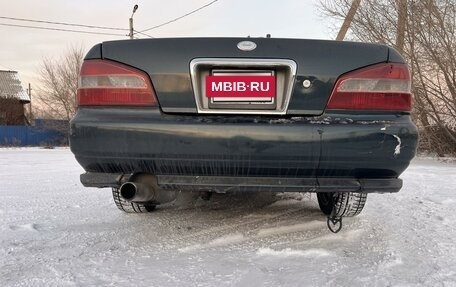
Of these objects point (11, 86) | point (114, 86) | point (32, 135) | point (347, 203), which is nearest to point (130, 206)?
point (114, 86)

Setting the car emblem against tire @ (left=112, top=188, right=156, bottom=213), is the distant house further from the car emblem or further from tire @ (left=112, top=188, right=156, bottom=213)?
the car emblem

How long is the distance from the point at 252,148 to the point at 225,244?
874 mm

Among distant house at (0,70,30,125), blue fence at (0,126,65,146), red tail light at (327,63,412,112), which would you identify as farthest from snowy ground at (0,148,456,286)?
distant house at (0,70,30,125)

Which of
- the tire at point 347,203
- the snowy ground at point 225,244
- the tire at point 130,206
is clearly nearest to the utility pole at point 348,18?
the snowy ground at point 225,244

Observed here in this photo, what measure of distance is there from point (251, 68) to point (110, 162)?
0.92 metres

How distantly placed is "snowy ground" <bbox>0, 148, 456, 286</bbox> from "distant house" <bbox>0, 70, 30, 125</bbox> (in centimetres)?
3041

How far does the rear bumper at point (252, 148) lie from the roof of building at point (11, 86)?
111 feet

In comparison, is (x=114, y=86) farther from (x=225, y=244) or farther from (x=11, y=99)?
(x=11, y=99)

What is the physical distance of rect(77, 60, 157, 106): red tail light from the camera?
83.0 inches

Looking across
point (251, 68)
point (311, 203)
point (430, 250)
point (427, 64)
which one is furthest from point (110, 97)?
point (427, 64)

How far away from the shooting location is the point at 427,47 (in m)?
10.0

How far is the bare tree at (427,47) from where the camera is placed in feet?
32.0

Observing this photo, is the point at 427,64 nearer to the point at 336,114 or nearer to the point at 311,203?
the point at 311,203

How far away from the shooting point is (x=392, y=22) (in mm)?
10500
